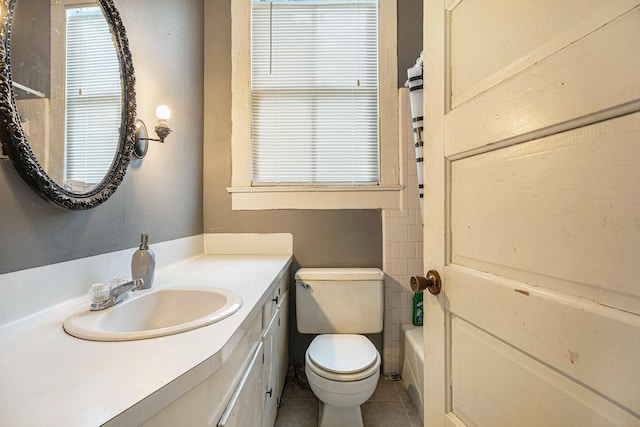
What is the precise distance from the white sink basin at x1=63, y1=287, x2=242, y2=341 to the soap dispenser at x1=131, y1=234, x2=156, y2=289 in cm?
6

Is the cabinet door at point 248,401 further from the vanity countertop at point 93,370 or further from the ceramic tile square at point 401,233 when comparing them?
the ceramic tile square at point 401,233

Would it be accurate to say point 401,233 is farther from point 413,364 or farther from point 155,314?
point 155,314

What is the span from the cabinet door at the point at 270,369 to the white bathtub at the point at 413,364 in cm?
83

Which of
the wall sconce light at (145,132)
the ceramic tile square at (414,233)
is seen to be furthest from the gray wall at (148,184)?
the ceramic tile square at (414,233)

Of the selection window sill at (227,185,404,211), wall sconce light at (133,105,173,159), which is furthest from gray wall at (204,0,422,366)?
wall sconce light at (133,105,173,159)

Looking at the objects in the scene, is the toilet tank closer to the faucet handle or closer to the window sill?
the window sill

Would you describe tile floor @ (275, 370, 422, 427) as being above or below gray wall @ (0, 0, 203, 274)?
below

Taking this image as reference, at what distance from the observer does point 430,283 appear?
75cm

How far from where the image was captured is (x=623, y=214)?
0.37m

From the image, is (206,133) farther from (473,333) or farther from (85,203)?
(473,333)

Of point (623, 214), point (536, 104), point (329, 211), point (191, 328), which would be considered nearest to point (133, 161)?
point (191, 328)

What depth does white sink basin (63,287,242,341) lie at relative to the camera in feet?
2.08

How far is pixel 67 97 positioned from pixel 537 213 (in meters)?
1.34

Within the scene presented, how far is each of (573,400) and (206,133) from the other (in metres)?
2.13
